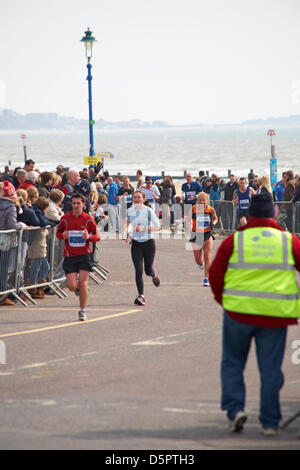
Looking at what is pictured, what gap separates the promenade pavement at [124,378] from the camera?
618 centimetres

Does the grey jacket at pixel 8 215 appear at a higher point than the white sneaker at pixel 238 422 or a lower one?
higher

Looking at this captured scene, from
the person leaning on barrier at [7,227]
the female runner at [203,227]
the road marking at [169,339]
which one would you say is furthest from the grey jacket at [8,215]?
the female runner at [203,227]

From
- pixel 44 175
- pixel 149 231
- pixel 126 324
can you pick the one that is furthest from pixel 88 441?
pixel 44 175

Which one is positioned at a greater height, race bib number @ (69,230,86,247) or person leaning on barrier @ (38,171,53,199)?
person leaning on barrier @ (38,171,53,199)

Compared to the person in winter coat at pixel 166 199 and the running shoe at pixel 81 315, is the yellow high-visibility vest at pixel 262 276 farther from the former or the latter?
the person in winter coat at pixel 166 199

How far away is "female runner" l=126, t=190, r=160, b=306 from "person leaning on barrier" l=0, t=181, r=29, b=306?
168 cm

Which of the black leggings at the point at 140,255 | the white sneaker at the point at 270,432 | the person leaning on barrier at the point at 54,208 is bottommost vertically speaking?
the white sneaker at the point at 270,432

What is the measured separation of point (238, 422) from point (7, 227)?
740 cm

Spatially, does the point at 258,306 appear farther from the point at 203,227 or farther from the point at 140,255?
the point at 203,227

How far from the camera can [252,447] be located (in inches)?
231

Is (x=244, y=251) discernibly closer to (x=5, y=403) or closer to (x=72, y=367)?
(x=5, y=403)

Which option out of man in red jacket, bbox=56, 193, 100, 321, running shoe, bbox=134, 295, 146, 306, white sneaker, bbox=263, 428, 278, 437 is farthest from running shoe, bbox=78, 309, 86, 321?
white sneaker, bbox=263, 428, 278, 437

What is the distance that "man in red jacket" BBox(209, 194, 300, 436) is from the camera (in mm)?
6230

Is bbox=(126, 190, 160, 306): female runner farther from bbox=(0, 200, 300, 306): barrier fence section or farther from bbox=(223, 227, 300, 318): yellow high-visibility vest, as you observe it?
bbox=(223, 227, 300, 318): yellow high-visibility vest
